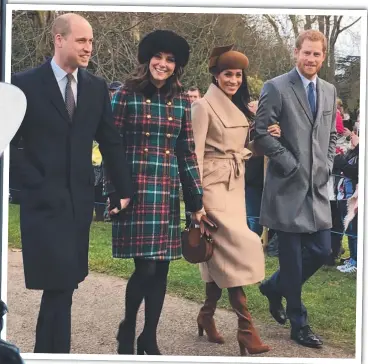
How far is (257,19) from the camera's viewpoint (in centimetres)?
504

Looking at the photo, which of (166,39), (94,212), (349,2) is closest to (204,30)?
(166,39)

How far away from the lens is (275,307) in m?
5.12

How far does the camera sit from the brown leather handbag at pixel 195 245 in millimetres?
5035

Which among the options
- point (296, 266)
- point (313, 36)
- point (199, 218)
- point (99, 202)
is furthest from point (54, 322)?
point (313, 36)

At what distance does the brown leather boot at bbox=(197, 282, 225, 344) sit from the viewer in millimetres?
5125

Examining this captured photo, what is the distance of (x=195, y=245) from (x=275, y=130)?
0.88 m

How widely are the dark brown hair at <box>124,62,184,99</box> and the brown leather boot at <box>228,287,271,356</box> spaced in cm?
130

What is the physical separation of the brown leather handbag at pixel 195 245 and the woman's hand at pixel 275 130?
69 centimetres

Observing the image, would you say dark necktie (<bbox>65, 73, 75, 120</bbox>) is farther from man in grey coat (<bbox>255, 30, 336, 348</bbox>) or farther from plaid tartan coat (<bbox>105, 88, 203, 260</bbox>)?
man in grey coat (<bbox>255, 30, 336, 348</bbox>)

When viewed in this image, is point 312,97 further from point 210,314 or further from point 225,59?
point 210,314

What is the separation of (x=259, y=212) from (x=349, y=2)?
1.42 m

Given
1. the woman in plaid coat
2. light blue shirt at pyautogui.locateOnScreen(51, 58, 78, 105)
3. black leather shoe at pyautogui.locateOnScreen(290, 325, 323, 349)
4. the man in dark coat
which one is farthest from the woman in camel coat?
light blue shirt at pyautogui.locateOnScreen(51, 58, 78, 105)

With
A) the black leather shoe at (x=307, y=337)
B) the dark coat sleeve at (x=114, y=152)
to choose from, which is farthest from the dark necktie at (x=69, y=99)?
the black leather shoe at (x=307, y=337)

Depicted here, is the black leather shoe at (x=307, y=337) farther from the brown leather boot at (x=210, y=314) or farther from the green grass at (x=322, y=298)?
the brown leather boot at (x=210, y=314)
